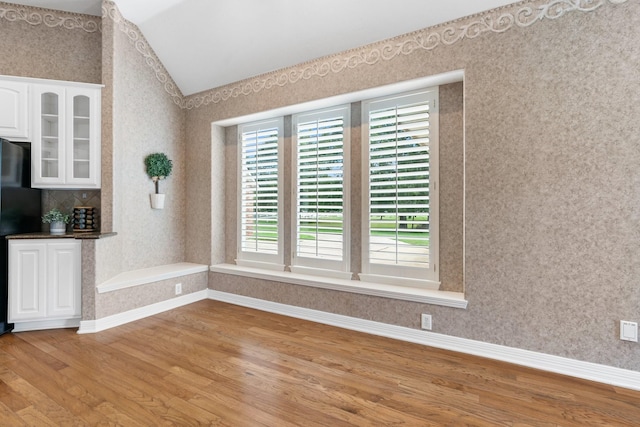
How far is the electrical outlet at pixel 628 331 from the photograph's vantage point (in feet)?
7.02

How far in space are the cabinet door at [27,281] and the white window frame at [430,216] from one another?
10.2 ft

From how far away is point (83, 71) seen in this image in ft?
12.3

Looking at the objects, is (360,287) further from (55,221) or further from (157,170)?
(55,221)

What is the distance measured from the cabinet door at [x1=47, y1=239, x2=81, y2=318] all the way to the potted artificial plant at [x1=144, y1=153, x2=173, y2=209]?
106 centimetres

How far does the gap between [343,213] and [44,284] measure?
301 cm

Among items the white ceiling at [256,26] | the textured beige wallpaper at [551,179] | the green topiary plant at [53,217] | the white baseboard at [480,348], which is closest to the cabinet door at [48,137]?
the green topiary plant at [53,217]

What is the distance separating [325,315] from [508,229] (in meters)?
1.91

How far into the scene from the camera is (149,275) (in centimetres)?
365

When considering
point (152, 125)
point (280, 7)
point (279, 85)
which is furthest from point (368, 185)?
point (152, 125)

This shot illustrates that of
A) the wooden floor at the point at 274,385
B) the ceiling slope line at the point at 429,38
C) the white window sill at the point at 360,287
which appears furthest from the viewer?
the white window sill at the point at 360,287

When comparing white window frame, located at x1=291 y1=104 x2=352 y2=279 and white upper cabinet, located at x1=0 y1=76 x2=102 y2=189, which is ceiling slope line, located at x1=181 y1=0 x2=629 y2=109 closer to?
white window frame, located at x1=291 y1=104 x2=352 y2=279

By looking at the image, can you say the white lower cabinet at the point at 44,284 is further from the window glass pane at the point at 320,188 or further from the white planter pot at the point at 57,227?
the window glass pane at the point at 320,188

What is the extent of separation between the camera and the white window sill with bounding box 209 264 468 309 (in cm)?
276

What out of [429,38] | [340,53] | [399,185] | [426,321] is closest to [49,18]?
[340,53]
